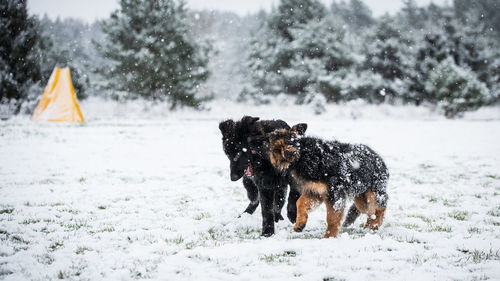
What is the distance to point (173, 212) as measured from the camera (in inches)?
213

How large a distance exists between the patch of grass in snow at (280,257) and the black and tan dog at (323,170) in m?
0.83

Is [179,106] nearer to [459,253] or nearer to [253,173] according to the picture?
[253,173]

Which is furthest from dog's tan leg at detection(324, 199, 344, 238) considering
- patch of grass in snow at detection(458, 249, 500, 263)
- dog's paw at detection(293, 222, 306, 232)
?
patch of grass in snow at detection(458, 249, 500, 263)

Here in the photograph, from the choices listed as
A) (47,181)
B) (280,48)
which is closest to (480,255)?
(47,181)

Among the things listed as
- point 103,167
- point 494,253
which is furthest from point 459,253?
point 103,167

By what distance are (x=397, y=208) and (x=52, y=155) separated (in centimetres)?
1036

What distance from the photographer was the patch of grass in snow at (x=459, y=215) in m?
5.01

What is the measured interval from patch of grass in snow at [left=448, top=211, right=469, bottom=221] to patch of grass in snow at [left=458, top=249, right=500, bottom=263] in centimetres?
154

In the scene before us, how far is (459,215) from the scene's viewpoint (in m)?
5.16

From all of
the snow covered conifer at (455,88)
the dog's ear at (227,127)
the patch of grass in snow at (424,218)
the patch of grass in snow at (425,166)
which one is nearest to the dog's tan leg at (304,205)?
the dog's ear at (227,127)

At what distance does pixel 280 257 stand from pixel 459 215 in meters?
3.38

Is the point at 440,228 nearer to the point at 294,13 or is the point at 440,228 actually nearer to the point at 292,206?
the point at 292,206

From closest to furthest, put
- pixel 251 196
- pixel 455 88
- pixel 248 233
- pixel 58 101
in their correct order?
pixel 248 233 < pixel 251 196 < pixel 58 101 < pixel 455 88

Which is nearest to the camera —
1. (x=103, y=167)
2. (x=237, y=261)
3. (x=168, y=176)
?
(x=237, y=261)
